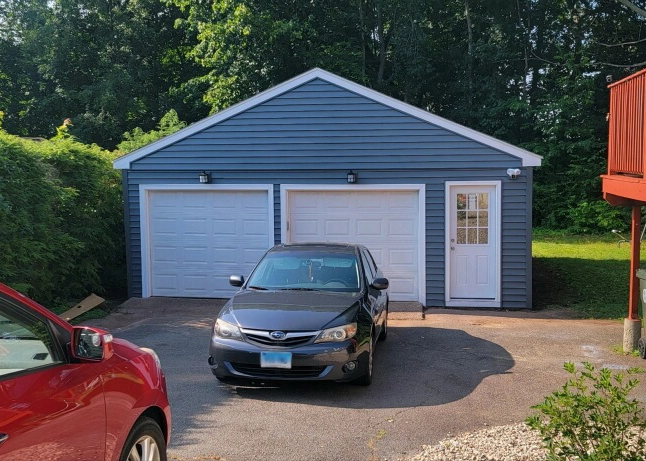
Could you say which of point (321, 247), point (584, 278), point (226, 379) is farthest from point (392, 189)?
point (226, 379)

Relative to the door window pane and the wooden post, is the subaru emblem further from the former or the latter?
the door window pane

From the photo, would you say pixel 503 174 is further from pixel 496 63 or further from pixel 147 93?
pixel 147 93

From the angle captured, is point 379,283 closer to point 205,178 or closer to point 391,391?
point 391,391

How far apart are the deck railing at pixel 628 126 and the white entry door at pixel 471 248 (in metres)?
3.03

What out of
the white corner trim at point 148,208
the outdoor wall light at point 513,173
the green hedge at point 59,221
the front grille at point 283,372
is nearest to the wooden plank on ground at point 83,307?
the green hedge at point 59,221

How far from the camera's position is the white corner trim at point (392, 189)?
12094 mm

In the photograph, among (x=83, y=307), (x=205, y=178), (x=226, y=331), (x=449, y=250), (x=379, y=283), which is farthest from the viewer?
(x=205, y=178)

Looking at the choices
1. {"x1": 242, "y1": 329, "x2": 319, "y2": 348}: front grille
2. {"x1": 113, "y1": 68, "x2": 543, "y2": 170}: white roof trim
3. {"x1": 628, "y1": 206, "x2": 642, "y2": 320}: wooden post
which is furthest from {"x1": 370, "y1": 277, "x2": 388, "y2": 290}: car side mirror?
{"x1": 113, "y1": 68, "x2": 543, "y2": 170}: white roof trim

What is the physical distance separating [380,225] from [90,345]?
930 cm

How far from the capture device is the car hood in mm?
6582

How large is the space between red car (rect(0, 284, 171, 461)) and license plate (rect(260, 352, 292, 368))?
2.60 m

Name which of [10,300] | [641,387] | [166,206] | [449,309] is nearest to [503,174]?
[449,309]

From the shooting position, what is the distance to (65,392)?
303 cm

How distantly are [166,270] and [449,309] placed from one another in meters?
5.46
